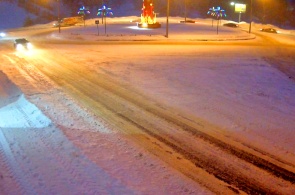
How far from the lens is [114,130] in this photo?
400 inches

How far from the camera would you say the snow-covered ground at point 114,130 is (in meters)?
7.34

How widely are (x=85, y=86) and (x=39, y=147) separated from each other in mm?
7118

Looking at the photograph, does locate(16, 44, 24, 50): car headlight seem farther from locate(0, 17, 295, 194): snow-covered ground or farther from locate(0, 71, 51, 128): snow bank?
locate(0, 71, 51, 128): snow bank

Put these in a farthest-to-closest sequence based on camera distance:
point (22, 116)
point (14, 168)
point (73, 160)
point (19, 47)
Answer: point (19, 47)
point (22, 116)
point (73, 160)
point (14, 168)

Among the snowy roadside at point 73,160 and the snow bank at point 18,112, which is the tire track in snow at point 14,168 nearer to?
the snowy roadside at point 73,160

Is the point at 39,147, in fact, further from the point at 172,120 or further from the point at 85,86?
the point at 85,86

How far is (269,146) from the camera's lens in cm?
927

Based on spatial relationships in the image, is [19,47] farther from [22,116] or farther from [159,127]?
[159,127]

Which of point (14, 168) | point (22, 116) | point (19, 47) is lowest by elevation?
point (14, 168)

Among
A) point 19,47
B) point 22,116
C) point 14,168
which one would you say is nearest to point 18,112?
point 22,116

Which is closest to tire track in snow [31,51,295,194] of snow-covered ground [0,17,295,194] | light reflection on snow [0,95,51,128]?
snow-covered ground [0,17,295,194]

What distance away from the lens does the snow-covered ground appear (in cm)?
734

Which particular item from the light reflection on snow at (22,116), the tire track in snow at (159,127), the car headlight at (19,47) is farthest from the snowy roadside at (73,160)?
the car headlight at (19,47)

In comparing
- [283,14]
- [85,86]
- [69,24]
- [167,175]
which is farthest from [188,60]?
[283,14]
